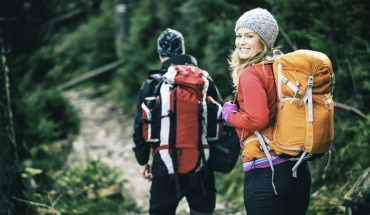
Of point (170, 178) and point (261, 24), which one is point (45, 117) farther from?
point (261, 24)

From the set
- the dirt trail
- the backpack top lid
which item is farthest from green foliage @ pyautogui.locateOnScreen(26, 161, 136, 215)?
the backpack top lid

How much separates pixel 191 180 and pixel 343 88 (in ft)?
8.96

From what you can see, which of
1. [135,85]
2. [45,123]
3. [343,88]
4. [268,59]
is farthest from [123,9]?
[268,59]

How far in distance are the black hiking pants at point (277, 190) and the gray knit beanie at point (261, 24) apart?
33.6 inches

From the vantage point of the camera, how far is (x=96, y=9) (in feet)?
72.9

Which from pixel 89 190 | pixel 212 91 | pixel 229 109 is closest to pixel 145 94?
pixel 212 91

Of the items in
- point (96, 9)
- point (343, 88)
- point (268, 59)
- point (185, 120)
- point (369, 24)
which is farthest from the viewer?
point (96, 9)

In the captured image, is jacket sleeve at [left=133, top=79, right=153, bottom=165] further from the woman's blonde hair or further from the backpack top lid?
the backpack top lid

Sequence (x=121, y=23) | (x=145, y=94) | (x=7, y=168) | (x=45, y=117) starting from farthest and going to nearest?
(x=121, y=23), (x=45, y=117), (x=7, y=168), (x=145, y=94)

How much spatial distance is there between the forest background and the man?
130 cm

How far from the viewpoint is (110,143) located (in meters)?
11.2

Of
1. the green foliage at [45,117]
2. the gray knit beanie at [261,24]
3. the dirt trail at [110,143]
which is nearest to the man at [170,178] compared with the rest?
the gray knit beanie at [261,24]

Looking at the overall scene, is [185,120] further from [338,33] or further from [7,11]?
[7,11]

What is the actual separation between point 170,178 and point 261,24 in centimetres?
172
